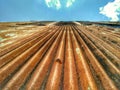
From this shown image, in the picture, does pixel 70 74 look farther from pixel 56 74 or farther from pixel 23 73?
pixel 23 73

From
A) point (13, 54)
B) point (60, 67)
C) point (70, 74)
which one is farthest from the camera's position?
point (13, 54)

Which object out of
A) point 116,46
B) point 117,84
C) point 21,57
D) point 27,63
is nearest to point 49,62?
point 27,63

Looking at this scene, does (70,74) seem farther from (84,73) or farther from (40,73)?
(40,73)

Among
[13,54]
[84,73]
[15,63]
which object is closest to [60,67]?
[84,73]

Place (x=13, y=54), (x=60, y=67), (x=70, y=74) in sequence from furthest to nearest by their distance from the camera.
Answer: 1. (x=13, y=54)
2. (x=60, y=67)
3. (x=70, y=74)

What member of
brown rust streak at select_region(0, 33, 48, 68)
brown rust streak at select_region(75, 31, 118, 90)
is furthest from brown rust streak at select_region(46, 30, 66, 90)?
brown rust streak at select_region(0, 33, 48, 68)

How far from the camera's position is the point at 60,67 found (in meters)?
1.72

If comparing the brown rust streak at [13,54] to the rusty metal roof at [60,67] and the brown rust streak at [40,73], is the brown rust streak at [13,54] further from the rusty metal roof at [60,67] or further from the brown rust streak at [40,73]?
the brown rust streak at [40,73]

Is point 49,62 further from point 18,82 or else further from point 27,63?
point 18,82

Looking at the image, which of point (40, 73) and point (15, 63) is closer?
point (40, 73)

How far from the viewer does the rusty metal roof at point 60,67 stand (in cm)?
138

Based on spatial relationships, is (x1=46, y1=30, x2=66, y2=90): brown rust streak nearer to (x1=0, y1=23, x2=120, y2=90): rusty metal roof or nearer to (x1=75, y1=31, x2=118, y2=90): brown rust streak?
(x1=0, y1=23, x2=120, y2=90): rusty metal roof

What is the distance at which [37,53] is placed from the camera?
218 centimetres

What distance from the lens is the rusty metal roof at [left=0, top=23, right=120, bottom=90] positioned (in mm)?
1383
